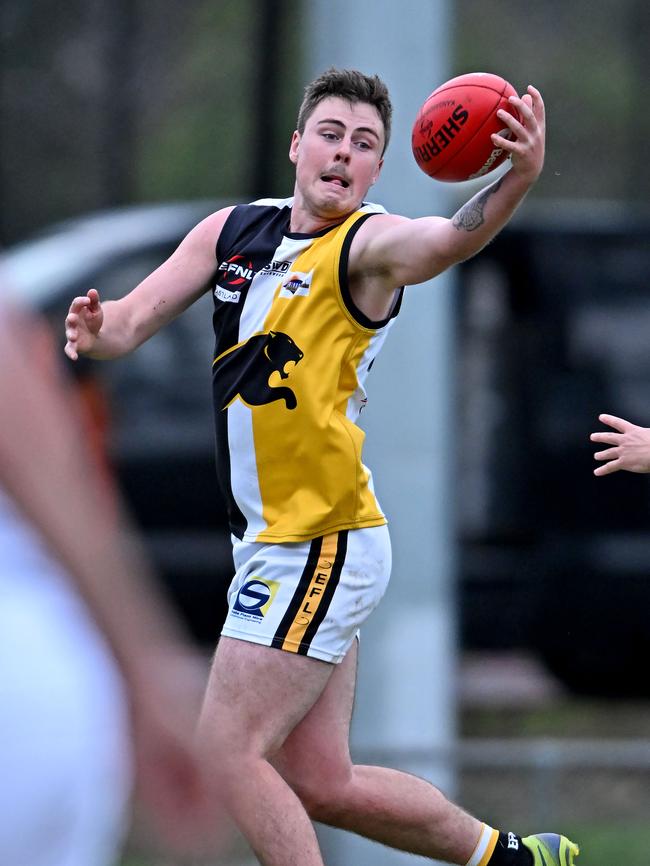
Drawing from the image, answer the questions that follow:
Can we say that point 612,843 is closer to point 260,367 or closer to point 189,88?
point 260,367

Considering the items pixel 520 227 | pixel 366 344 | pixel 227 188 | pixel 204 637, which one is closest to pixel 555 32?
pixel 227 188

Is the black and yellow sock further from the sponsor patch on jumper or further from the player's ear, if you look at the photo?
the player's ear

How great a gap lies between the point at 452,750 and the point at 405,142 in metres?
3.12

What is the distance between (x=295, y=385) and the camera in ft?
15.4

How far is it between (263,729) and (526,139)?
170 centimetres

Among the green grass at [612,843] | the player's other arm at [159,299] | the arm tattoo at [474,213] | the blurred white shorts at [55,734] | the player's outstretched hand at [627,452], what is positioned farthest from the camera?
the green grass at [612,843]

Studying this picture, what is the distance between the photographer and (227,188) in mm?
22578

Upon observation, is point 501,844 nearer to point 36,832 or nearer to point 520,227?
point 36,832

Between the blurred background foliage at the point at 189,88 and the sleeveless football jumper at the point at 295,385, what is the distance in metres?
14.8

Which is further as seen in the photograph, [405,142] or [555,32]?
[555,32]

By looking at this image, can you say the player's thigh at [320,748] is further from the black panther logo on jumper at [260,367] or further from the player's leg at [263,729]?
the black panther logo on jumper at [260,367]

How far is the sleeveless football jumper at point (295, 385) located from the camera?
4684 millimetres

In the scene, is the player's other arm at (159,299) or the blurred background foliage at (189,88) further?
the blurred background foliage at (189,88)

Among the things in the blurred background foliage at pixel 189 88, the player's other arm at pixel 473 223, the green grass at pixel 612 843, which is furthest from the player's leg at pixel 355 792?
the blurred background foliage at pixel 189 88
